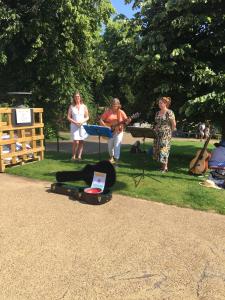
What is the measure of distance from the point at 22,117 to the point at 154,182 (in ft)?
13.0

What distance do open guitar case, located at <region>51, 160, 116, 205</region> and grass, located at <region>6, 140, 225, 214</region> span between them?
A: 0.24 metres

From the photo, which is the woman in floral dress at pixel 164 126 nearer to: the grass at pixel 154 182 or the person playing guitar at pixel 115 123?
the grass at pixel 154 182

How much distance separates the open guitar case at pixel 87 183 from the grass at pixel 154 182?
9.5 inches

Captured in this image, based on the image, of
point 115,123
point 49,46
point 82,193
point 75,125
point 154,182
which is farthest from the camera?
point 49,46

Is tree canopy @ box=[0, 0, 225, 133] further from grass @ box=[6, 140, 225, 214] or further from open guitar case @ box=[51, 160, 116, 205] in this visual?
open guitar case @ box=[51, 160, 116, 205]

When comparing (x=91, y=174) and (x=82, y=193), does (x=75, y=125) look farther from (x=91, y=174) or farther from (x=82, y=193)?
(x=82, y=193)

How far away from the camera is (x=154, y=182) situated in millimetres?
7988

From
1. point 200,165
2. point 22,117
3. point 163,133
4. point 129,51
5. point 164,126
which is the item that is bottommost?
point 200,165

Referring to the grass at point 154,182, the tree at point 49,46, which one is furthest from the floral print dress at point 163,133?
the tree at point 49,46

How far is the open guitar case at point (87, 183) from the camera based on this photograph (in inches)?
254

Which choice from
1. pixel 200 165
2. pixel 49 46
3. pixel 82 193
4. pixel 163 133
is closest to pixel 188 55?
pixel 163 133

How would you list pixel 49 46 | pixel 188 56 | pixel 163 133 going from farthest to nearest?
1. pixel 49 46
2. pixel 188 56
3. pixel 163 133

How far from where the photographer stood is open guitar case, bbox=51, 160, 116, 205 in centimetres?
646

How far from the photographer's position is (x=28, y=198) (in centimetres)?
676
